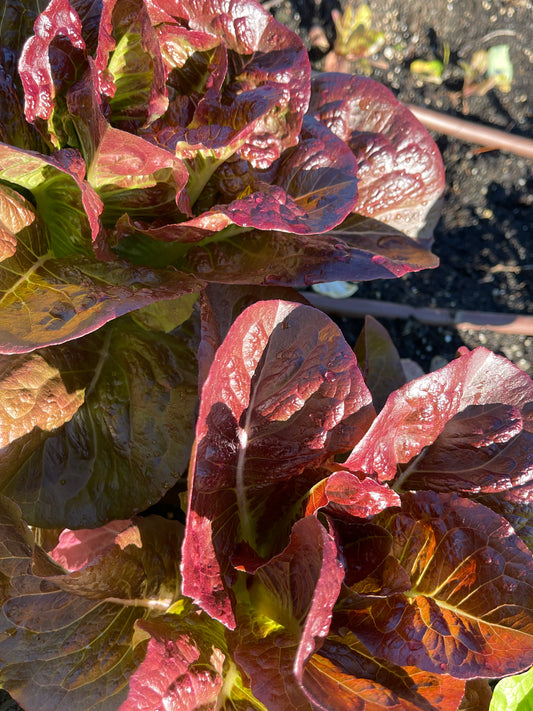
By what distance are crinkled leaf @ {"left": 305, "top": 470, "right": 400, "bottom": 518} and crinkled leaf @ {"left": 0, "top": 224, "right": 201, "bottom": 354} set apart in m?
0.42

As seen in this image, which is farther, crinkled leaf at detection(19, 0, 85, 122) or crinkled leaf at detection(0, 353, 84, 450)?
crinkled leaf at detection(0, 353, 84, 450)

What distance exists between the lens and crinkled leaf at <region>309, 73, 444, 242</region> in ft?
4.92

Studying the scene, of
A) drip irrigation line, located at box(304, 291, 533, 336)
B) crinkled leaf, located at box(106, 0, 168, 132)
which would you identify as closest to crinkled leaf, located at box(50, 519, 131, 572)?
crinkled leaf, located at box(106, 0, 168, 132)

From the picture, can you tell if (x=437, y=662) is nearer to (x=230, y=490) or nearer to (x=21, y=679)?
(x=230, y=490)

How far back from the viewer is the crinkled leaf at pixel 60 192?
3.43ft

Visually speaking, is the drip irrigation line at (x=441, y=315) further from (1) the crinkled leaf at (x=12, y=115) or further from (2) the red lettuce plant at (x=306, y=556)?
(1) the crinkled leaf at (x=12, y=115)

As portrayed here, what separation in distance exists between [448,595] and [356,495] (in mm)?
277

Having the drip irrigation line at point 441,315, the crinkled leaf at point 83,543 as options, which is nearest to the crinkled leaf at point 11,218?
the crinkled leaf at point 83,543

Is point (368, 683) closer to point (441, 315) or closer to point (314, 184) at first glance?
point (314, 184)

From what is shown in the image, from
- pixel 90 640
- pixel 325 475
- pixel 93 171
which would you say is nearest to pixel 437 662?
pixel 325 475

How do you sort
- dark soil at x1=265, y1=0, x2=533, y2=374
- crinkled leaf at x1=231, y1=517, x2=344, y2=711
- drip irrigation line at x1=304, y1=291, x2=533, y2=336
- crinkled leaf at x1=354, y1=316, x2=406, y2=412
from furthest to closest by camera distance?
dark soil at x1=265, y1=0, x2=533, y2=374 → drip irrigation line at x1=304, y1=291, x2=533, y2=336 → crinkled leaf at x1=354, y1=316, x2=406, y2=412 → crinkled leaf at x1=231, y1=517, x2=344, y2=711

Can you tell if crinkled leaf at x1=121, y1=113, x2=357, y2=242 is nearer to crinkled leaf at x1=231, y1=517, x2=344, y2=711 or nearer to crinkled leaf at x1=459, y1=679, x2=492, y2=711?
crinkled leaf at x1=231, y1=517, x2=344, y2=711

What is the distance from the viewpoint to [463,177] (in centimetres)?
256

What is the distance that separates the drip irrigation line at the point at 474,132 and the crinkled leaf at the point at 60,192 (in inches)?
64.2
